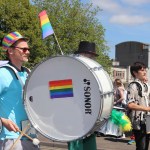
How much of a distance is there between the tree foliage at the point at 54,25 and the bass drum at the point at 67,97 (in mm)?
25331

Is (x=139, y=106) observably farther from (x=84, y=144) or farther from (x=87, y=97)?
(x=87, y=97)

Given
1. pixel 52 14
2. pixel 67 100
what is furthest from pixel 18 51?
pixel 52 14

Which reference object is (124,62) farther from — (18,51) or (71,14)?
(18,51)

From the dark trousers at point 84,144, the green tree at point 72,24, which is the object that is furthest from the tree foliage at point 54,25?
the dark trousers at point 84,144

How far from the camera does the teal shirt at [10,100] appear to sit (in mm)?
3412

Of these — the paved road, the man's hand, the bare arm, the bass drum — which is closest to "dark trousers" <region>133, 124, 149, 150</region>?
the bare arm

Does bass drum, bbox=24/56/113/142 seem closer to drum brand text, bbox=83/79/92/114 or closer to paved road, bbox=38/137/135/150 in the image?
drum brand text, bbox=83/79/92/114

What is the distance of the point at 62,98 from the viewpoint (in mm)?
3389

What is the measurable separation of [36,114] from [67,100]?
0.96 feet

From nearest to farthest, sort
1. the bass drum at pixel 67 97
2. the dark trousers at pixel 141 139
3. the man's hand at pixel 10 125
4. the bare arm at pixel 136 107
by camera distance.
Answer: the man's hand at pixel 10 125 < the bass drum at pixel 67 97 < the bare arm at pixel 136 107 < the dark trousers at pixel 141 139

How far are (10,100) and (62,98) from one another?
43 cm

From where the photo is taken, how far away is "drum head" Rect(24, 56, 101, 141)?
333 centimetres

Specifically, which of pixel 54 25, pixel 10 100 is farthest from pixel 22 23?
pixel 10 100

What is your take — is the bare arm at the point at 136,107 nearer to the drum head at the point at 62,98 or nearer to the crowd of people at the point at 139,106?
the crowd of people at the point at 139,106
